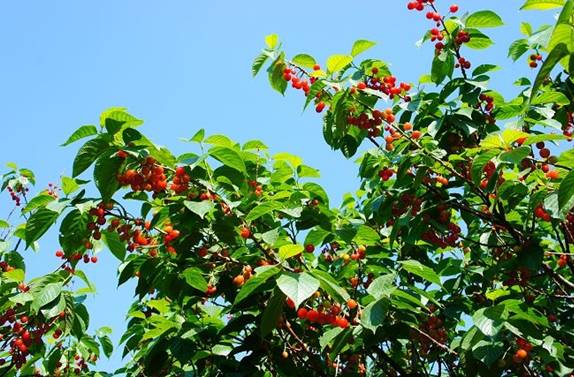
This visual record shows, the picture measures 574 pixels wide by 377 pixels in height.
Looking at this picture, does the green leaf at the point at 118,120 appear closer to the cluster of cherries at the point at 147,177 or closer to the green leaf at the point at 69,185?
the cluster of cherries at the point at 147,177

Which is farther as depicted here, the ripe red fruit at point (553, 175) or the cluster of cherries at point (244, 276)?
the ripe red fruit at point (553, 175)

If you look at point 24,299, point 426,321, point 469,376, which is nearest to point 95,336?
point 24,299

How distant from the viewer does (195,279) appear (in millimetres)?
3447

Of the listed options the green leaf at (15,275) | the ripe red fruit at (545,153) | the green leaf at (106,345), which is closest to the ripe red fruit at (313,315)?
the ripe red fruit at (545,153)

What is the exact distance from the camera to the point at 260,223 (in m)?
3.81

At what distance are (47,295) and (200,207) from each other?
122cm

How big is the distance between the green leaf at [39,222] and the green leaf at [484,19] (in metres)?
3.07

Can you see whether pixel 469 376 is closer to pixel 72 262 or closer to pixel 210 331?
pixel 210 331

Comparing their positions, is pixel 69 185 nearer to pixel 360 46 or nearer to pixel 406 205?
pixel 360 46

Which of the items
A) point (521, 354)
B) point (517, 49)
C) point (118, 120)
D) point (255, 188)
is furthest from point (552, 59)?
point (517, 49)

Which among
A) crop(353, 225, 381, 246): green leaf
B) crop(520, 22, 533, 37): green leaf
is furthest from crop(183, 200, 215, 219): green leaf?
crop(520, 22, 533, 37): green leaf

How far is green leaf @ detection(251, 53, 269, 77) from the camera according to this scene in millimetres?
4281

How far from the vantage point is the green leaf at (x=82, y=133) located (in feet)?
9.46

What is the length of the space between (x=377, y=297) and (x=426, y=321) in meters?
1.44
